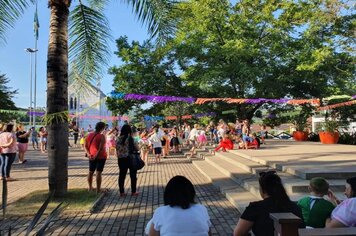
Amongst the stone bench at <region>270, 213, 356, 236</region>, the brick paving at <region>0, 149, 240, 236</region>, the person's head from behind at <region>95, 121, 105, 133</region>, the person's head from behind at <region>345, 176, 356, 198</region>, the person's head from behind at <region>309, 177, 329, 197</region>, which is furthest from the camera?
the person's head from behind at <region>95, 121, 105, 133</region>

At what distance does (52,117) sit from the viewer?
816cm

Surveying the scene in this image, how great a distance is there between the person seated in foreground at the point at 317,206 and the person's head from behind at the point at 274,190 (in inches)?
23.2

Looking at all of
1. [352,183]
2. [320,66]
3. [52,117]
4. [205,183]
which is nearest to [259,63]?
[320,66]

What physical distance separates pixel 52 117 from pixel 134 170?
2199 mm

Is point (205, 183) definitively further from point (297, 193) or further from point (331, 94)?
point (331, 94)

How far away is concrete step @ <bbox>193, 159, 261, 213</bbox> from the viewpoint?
783 centimetres

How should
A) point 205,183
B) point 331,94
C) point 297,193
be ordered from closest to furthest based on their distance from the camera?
point 297,193 < point 205,183 < point 331,94

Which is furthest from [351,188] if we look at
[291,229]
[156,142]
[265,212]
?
[156,142]

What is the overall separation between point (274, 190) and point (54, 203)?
18.5 feet

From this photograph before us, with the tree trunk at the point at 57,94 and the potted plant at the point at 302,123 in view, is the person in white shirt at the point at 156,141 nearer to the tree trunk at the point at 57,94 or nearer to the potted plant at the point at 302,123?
the tree trunk at the point at 57,94

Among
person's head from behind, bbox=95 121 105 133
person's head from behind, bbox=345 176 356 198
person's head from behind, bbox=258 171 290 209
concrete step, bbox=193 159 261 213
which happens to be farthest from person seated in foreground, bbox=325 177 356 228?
person's head from behind, bbox=95 121 105 133

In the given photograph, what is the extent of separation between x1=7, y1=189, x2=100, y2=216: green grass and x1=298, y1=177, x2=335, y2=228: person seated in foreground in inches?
175

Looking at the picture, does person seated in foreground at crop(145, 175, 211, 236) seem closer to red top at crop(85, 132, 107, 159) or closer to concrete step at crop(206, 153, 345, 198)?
concrete step at crop(206, 153, 345, 198)

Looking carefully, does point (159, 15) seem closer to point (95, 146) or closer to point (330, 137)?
point (95, 146)
